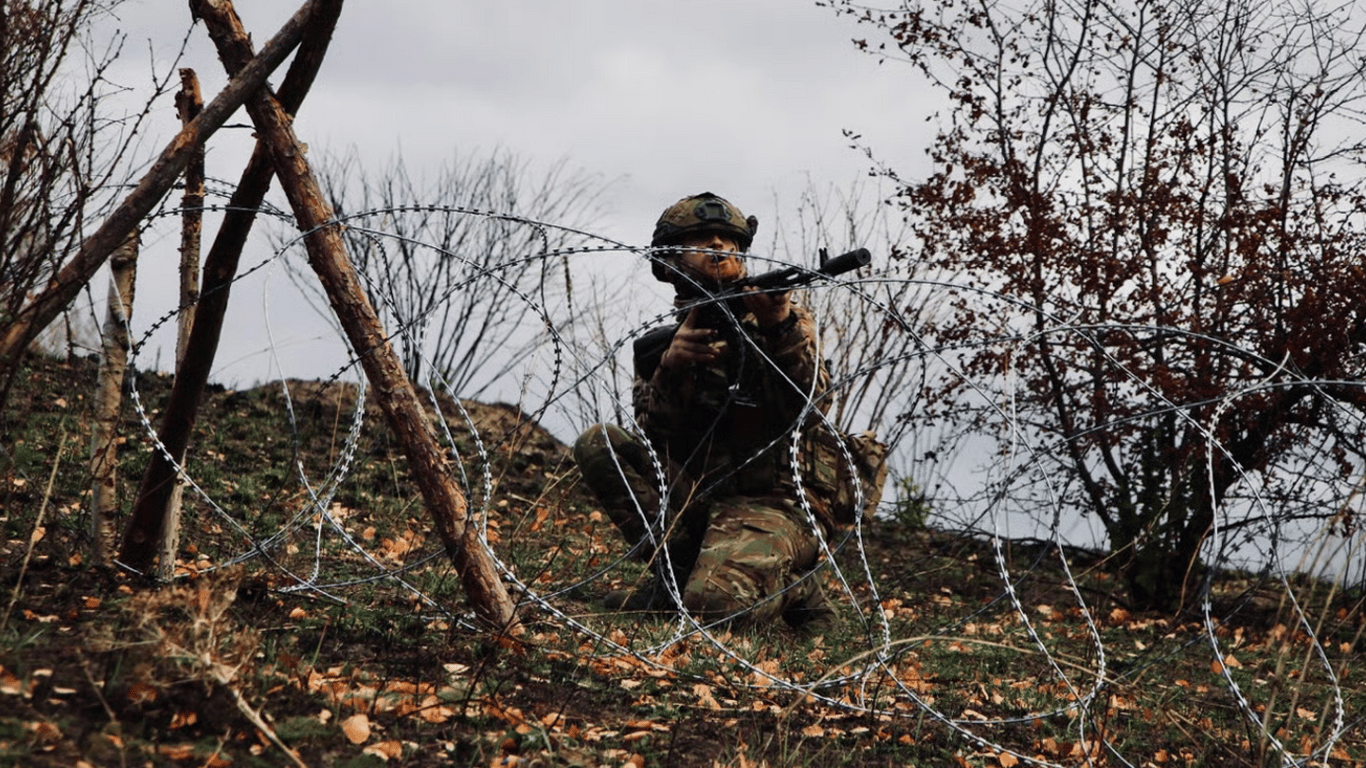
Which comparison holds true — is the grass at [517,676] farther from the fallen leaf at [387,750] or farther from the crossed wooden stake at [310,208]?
the crossed wooden stake at [310,208]

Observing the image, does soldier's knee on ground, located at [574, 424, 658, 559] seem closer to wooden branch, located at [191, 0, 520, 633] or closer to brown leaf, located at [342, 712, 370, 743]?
wooden branch, located at [191, 0, 520, 633]

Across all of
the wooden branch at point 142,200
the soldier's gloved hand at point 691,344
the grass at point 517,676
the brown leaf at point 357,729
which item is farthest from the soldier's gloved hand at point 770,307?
the brown leaf at point 357,729

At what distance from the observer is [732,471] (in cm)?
636

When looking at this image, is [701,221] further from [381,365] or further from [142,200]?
[142,200]

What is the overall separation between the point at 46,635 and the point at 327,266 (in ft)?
4.87

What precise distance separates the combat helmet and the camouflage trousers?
3.03 ft

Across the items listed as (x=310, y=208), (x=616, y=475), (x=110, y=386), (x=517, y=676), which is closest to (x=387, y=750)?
(x=517, y=676)

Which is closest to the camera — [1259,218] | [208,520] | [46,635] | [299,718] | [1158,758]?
[299,718]

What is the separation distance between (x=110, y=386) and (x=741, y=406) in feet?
9.00

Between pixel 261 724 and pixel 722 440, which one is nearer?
pixel 261 724

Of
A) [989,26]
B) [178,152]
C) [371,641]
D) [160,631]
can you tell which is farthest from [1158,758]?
[989,26]

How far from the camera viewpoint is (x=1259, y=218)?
8984 mm

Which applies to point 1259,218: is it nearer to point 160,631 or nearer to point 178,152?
point 178,152

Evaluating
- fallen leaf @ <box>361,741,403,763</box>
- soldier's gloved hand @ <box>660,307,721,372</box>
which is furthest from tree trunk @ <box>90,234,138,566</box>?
fallen leaf @ <box>361,741,403,763</box>
